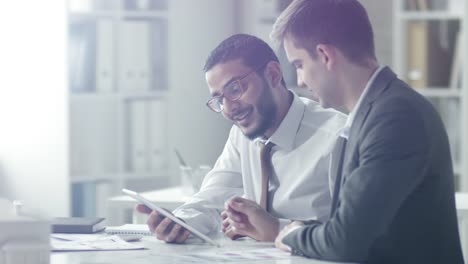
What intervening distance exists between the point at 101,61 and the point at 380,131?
9.59 feet

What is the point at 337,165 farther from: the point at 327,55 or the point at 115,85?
the point at 115,85

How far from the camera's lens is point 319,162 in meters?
2.52

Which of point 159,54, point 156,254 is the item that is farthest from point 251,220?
point 159,54

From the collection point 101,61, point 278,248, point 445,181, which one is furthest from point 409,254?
point 101,61

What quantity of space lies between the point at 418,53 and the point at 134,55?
1.47 meters

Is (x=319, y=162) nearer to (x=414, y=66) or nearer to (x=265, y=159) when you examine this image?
(x=265, y=159)

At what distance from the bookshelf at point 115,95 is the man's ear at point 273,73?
6.96ft

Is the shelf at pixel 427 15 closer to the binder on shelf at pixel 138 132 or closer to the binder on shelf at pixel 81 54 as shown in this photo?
the binder on shelf at pixel 138 132

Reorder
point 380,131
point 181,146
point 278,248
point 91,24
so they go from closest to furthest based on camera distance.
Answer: point 380,131
point 278,248
point 91,24
point 181,146

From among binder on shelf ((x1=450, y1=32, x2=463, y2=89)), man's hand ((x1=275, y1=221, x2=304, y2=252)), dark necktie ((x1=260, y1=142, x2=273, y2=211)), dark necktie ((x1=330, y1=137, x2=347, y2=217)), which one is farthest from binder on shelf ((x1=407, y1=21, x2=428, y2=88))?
man's hand ((x1=275, y1=221, x2=304, y2=252))

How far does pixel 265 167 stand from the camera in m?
2.56

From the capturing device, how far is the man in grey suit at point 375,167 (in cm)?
189

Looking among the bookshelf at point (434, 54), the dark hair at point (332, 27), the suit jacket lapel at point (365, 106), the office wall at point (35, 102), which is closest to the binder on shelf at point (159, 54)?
the office wall at point (35, 102)

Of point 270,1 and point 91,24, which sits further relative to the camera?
point 270,1
